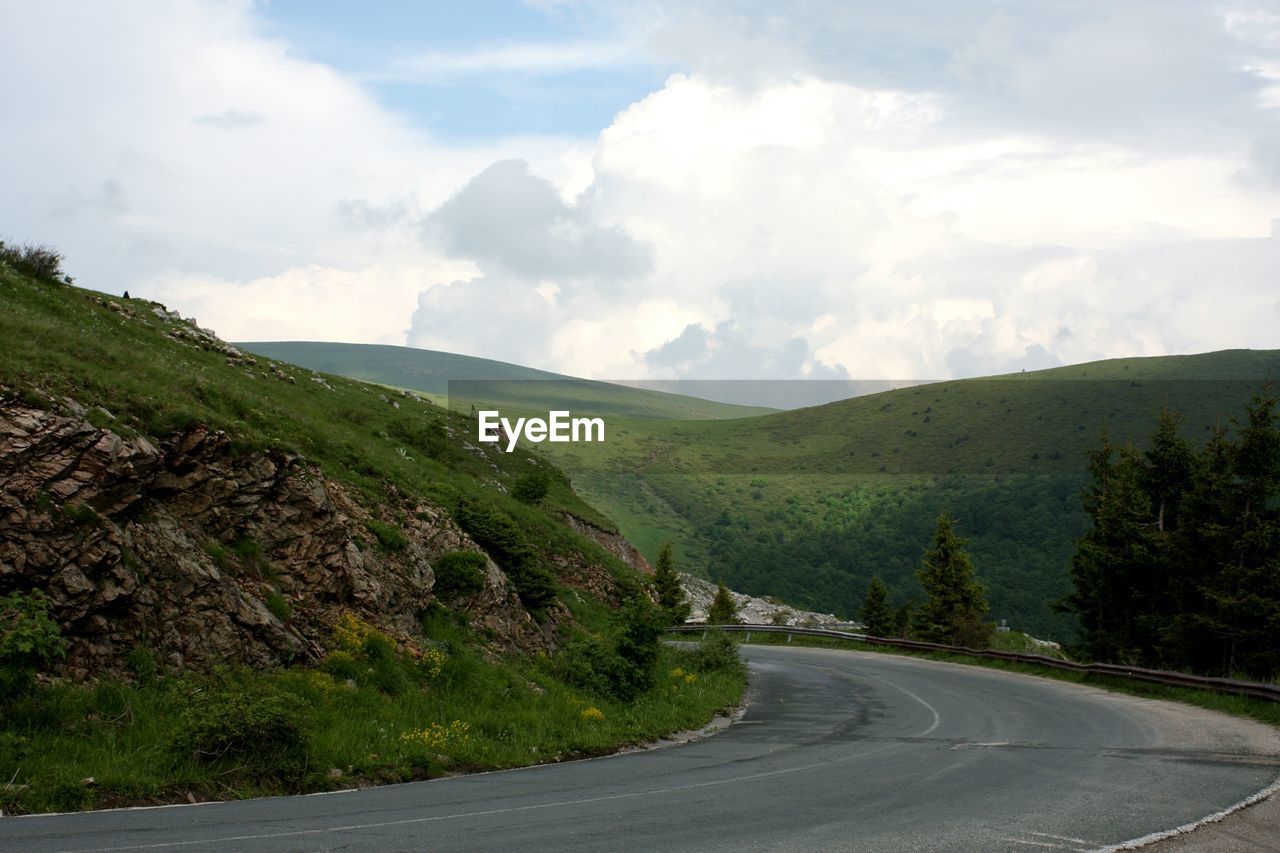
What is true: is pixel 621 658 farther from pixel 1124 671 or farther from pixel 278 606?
pixel 1124 671

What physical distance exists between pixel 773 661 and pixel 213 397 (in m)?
29.4

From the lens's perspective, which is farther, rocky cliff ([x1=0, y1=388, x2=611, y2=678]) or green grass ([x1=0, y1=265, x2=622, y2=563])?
green grass ([x1=0, y1=265, x2=622, y2=563])

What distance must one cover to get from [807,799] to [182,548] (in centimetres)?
1073

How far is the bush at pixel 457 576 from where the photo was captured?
924 inches

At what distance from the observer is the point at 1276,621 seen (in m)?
32.9

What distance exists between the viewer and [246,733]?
43.4 feet

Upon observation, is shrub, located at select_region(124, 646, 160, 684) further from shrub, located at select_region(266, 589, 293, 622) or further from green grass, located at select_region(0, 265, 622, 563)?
green grass, located at select_region(0, 265, 622, 563)

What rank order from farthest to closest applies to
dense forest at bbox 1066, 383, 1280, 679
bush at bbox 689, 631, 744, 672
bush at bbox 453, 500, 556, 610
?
1. dense forest at bbox 1066, 383, 1280, 679
2. bush at bbox 689, 631, 744, 672
3. bush at bbox 453, 500, 556, 610

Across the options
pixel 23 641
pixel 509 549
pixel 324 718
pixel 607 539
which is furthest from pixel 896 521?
pixel 23 641

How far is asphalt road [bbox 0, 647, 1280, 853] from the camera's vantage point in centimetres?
1012

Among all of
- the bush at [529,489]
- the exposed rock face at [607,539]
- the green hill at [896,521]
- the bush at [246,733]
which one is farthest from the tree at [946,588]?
the green hill at [896,521]

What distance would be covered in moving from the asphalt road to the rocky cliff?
163 inches

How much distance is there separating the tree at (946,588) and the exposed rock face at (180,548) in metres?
46.0

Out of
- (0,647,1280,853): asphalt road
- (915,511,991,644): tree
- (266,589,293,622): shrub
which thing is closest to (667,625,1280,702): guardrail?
(0,647,1280,853): asphalt road
